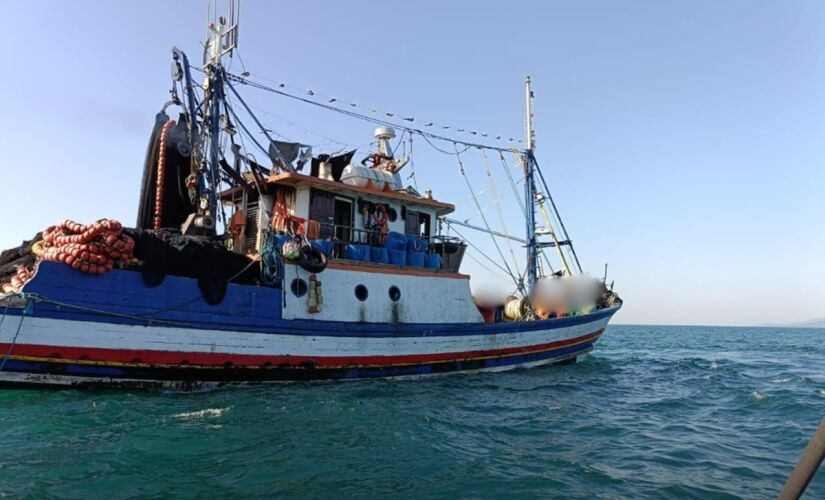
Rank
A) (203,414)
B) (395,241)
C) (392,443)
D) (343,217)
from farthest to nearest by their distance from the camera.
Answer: (343,217), (395,241), (203,414), (392,443)

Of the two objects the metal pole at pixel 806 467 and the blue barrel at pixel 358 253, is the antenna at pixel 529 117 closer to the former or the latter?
the blue barrel at pixel 358 253

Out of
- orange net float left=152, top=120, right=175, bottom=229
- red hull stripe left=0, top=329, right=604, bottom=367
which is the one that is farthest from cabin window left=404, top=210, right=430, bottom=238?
orange net float left=152, top=120, right=175, bottom=229

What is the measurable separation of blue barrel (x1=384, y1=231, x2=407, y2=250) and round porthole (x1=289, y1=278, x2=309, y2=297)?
2.50 meters

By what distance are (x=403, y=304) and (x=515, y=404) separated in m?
3.82

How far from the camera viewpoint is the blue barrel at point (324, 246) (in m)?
11.5

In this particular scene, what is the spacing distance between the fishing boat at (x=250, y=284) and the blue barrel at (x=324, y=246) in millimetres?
32

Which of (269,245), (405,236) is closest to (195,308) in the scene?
(269,245)

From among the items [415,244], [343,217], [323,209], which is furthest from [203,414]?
[415,244]

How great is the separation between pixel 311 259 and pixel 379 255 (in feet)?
6.46

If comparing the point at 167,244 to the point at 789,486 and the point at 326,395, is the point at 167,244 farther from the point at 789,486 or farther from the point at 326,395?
the point at 789,486

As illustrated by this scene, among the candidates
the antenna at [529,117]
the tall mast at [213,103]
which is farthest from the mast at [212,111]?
the antenna at [529,117]

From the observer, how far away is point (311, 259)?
11.0m

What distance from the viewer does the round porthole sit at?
36.0ft

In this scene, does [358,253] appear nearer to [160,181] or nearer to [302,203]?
[302,203]
